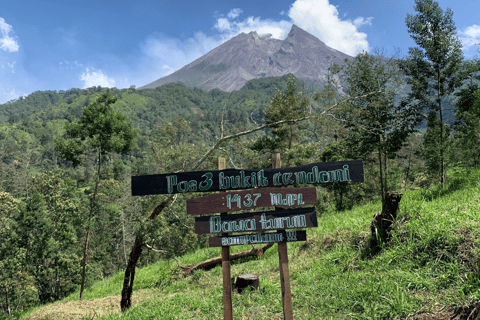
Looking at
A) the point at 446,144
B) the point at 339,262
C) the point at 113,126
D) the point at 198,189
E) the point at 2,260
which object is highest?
the point at 113,126

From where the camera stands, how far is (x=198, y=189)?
14.7ft

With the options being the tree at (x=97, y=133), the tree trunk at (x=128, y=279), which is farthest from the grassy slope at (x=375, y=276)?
the tree at (x=97, y=133)

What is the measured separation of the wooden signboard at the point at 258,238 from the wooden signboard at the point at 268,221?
0.09 meters

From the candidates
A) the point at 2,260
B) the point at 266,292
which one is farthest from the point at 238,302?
the point at 2,260

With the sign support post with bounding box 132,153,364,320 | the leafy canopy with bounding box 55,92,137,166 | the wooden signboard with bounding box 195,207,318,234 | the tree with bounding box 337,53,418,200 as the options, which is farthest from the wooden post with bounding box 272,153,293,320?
the tree with bounding box 337,53,418,200

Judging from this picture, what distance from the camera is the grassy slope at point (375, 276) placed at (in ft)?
13.1

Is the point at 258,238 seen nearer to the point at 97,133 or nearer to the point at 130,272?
the point at 130,272

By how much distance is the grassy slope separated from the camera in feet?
13.1

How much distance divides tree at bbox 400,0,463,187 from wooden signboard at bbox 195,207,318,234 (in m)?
11.3

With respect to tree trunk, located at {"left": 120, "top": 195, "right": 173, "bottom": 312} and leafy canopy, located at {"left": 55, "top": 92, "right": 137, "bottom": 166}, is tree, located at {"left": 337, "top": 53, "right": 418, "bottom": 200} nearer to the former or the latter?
tree trunk, located at {"left": 120, "top": 195, "right": 173, "bottom": 312}

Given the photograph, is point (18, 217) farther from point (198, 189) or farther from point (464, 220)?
point (464, 220)

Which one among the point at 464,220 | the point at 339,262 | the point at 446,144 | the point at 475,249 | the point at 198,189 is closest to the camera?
the point at 475,249

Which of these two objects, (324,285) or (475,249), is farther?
(324,285)

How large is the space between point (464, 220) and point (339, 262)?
7.45 feet
